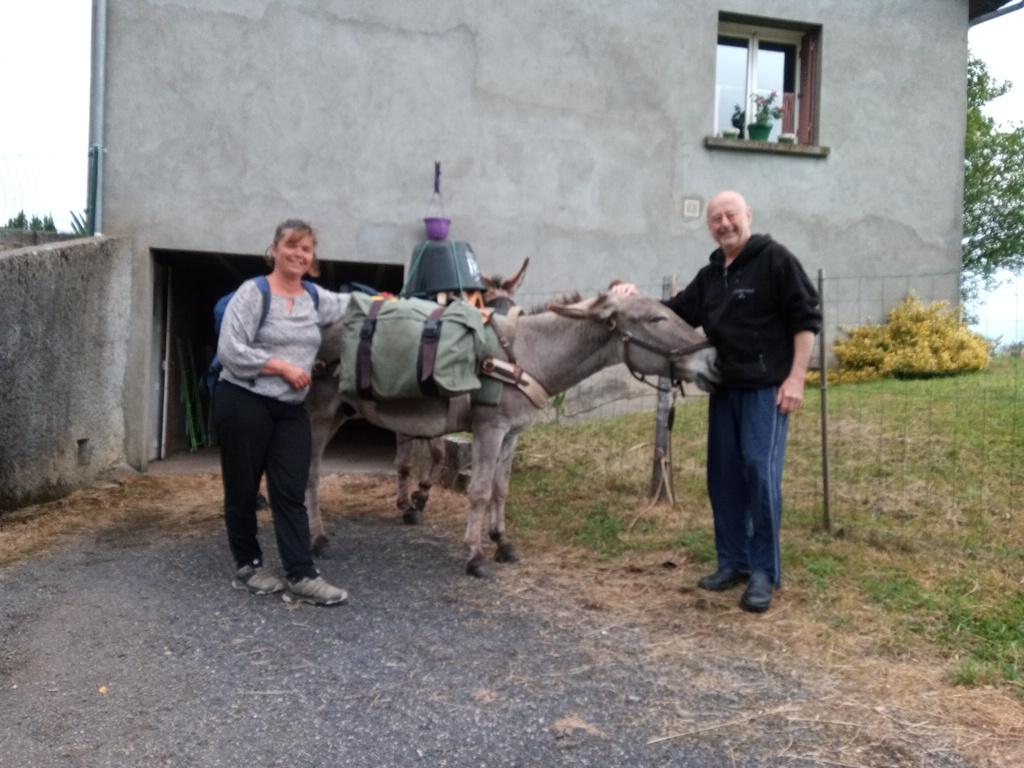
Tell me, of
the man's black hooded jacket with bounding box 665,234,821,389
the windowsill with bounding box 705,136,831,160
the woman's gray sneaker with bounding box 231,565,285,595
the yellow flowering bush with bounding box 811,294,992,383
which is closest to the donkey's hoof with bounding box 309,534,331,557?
the woman's gray sneaker with bounding box 231,565,285,595

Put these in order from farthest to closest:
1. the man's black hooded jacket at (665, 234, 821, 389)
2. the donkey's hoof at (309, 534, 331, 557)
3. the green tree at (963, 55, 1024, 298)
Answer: the green tree at (963, 55, 1024, 298) → the donkey's hoof at (309, 534, 331, 557) → the man's black hooded jacket at (665, 234, 821, 389)

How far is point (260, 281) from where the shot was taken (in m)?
4.43

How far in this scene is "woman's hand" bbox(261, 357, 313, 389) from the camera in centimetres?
437

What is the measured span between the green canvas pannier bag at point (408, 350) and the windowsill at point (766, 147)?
5.92 m

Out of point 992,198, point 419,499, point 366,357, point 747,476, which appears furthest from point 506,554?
point 992,198

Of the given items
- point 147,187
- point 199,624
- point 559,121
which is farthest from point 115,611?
point 559,121

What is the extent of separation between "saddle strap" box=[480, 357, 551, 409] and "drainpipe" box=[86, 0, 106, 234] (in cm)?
522

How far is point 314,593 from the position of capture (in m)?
4.47

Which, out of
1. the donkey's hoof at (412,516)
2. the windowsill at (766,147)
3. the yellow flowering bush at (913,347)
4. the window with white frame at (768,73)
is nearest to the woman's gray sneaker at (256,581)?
the donkey's hoof at (412,516)

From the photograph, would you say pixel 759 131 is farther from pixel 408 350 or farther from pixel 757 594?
pixel 757 594

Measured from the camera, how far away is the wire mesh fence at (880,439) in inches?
233

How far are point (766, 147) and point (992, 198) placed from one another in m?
15.5

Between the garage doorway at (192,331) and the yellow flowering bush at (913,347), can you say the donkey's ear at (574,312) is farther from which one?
the yellow flowering bush at (913,347)

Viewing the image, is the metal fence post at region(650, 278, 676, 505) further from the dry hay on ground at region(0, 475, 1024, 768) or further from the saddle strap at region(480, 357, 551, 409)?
the saddle strap at region(480, 357, 551, 409)
